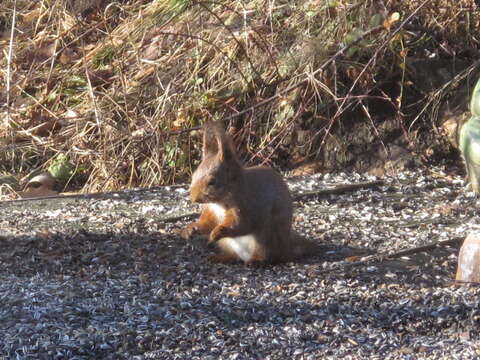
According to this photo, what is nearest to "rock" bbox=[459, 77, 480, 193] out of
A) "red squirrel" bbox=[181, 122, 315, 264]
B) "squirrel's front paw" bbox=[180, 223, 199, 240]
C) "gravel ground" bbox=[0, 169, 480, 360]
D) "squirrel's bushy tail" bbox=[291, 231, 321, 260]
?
"gravel ground" bbox=[0, 169, 480, 360]

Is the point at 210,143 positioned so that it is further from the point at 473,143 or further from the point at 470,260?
the point at 473,143

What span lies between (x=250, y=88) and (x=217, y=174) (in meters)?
2.60

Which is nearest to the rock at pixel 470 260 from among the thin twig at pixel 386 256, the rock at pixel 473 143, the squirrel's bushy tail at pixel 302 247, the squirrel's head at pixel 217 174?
the thin twig at pixel 386 256

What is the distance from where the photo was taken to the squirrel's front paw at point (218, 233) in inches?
182

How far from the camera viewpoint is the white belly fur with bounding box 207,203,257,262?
4.77 m

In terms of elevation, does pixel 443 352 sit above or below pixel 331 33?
below

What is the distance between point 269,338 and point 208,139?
63.3 inches

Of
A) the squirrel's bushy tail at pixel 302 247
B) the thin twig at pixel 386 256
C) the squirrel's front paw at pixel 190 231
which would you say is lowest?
the thin twig at pixel 386 256

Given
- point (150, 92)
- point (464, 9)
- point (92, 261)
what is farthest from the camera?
point (150, 92)

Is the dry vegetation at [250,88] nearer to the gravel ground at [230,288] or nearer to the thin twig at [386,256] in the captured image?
the gravel ground at [230,288]

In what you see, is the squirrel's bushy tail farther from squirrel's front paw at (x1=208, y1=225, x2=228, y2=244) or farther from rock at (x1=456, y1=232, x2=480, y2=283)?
rock at (x1=456, y1=232, x2=480, y2=283)

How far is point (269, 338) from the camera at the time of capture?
3564mm

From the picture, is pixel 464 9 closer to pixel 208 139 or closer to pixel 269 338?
pixel 208 139

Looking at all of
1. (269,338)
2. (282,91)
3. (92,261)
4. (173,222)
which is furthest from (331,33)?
(269,338)
